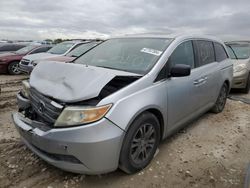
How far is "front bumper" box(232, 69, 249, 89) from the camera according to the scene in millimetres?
7480

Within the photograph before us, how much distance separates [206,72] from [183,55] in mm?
774

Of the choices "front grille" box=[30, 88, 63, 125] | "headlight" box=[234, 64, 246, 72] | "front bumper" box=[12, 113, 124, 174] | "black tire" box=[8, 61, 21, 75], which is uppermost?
"front grille" box=[30, 88, 63, 125]

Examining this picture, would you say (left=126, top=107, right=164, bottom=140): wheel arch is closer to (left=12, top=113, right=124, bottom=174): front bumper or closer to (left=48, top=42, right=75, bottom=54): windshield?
(left=12, top=113, right=124, bottom=174): front bumper

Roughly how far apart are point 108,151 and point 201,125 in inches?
108

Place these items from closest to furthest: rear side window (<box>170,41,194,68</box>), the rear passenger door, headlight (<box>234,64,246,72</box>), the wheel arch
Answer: the wheel arch
rear side window (<box>170,41,194,68</box>)
the rear passenger door
headlight (<box>234,64,246,72</box>)

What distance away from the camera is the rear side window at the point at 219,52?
5.14 meters

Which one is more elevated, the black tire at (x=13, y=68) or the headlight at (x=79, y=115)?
the headlight at (x=79, y=115)

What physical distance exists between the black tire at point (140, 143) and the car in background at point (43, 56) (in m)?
7.16

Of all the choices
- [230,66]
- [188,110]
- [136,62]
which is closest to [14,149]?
[136,62]

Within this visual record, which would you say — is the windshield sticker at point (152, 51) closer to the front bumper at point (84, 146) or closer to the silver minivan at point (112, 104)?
the silver minivan at point (112, 104)

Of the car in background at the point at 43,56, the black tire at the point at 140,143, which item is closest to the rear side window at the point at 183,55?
the black tire at the point at 140,143

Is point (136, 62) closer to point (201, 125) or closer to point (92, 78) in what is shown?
point (92, 78)

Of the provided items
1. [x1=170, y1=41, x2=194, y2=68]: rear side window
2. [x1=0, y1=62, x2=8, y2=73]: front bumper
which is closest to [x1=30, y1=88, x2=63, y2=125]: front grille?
[x1=170, y1=41, x2=194, y2=68]: rear side window

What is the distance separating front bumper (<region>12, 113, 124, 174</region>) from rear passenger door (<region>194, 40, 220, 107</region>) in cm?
195
